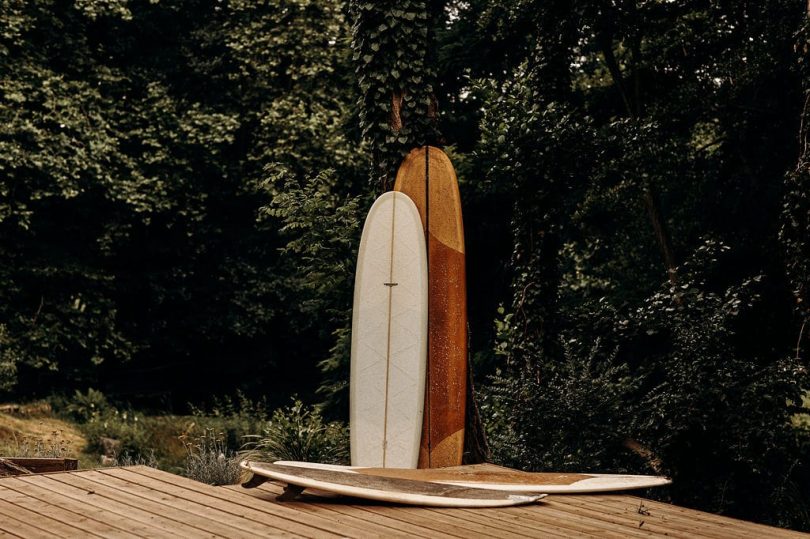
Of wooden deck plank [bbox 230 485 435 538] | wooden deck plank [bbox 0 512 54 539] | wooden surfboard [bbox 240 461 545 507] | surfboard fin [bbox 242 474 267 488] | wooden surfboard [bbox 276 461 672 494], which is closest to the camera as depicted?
wooden deck plank [bbox 0 512 54 539]

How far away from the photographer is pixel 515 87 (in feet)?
25.8

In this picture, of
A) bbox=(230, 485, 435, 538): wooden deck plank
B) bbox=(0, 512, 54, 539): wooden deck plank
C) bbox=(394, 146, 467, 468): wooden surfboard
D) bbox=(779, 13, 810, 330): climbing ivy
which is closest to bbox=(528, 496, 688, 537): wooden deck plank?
bbox=(230, 485, 435, 538): wooden deck plank

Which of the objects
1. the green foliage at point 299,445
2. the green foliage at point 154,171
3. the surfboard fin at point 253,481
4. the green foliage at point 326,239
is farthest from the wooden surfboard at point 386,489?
the green foliage at point 154,171

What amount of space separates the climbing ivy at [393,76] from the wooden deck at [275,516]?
2.85m

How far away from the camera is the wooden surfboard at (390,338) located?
5.87 meters

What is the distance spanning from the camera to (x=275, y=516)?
4.14 meters

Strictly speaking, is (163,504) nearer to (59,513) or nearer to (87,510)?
(87,510)

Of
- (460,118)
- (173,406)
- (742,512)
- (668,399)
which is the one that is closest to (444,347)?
(668,399)

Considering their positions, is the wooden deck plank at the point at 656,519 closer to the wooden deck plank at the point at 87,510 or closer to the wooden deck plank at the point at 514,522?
the wooden deck plank at the point at 514,522

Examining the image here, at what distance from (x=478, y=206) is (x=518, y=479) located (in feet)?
20.5

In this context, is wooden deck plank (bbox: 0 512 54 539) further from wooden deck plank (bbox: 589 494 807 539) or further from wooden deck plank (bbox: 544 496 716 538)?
wooden deck plank (bbox: 589 494 807 539)

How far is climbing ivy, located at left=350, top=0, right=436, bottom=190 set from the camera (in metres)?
6.61

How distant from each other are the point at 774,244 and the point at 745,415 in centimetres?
274

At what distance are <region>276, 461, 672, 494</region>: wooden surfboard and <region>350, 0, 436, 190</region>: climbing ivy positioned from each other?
2284 millimetres
